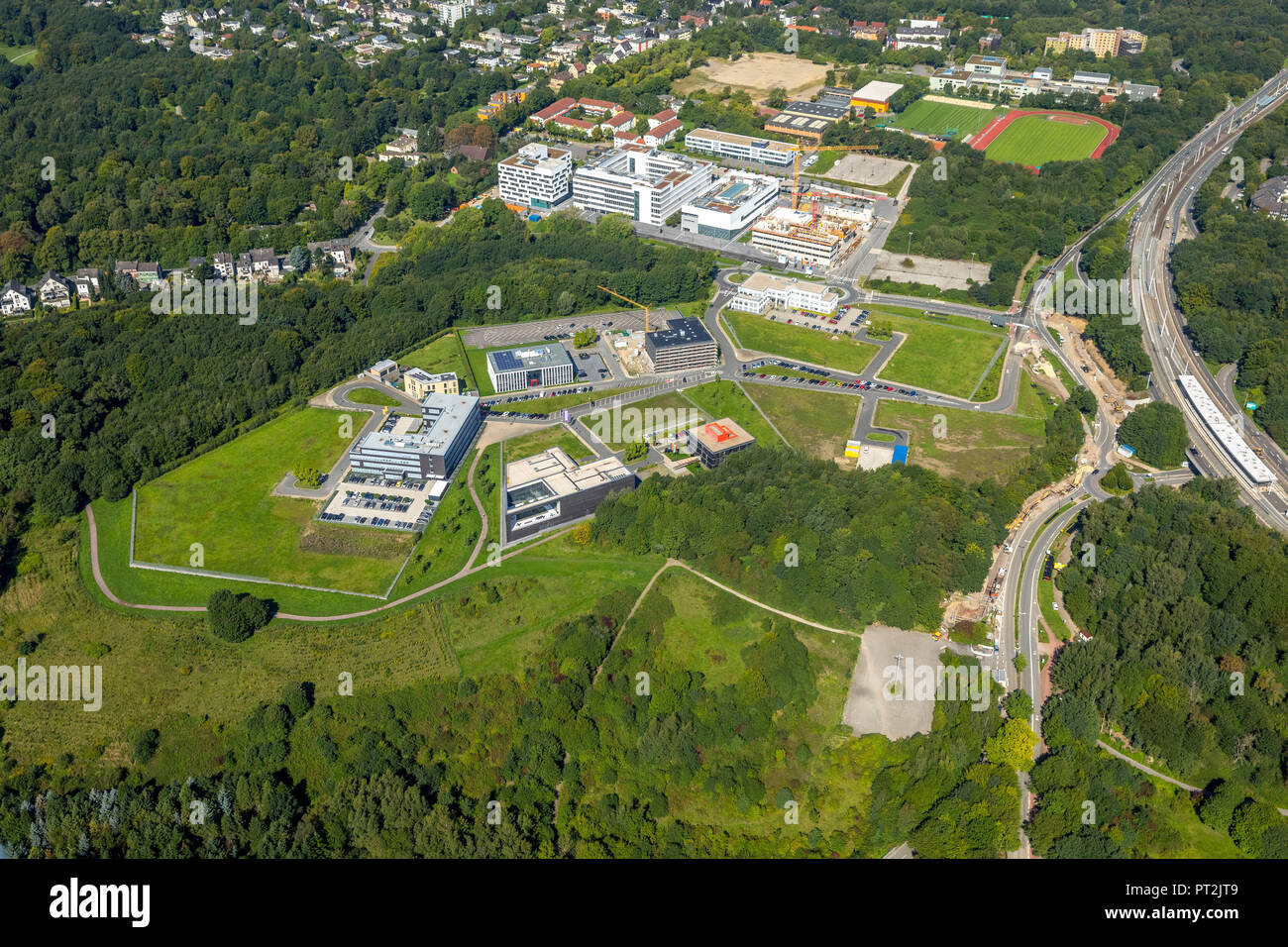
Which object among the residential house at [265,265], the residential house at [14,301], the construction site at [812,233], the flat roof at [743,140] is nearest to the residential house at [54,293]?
the residential house at [14,301]

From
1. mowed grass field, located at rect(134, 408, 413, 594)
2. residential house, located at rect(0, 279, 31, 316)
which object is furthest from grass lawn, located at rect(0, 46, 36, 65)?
mowed grass field, located at rect(134, 408, 413, 594)

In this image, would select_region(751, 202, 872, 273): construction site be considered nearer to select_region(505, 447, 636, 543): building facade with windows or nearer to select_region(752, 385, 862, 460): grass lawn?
select_region(752, 385, 862, 460): grass lawn

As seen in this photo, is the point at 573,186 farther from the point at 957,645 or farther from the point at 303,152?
the point at 957,645

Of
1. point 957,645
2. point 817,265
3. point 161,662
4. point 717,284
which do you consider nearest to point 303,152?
point 717,284

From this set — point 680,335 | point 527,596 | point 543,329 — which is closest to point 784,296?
point 680,335

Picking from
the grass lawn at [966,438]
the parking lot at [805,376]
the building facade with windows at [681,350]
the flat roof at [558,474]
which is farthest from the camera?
the building facade with windows at [681,350]

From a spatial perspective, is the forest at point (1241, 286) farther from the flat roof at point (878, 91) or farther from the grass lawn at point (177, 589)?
the grass lawn at point (177, 589)
